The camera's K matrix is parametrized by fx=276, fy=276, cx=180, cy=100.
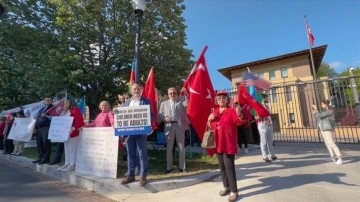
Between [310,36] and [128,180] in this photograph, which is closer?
[128,180]

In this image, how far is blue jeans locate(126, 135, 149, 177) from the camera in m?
5.69

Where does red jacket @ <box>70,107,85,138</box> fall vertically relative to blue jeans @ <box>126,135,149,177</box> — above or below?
above

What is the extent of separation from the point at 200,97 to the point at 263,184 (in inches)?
88.0

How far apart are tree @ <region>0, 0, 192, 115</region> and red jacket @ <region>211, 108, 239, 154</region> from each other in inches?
310

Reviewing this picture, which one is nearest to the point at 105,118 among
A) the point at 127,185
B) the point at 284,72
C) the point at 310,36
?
the point at 127,185

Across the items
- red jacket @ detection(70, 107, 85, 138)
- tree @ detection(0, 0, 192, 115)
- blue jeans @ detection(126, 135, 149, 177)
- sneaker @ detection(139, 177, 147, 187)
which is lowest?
sneaker @ detection(139, 177, 147, 187)

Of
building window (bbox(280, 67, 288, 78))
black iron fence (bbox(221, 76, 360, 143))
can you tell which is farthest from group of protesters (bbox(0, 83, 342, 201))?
building window (bbox(280, 67, 288, 78))

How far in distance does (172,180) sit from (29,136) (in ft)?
24.3

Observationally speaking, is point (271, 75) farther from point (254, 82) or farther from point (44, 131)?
point (254, 82)

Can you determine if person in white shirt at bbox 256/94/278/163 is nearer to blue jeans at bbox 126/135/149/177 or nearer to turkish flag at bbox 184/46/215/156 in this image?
turkish flag at bbox 184/46/215/156

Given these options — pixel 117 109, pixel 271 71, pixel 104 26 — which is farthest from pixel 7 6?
pixel 271 71

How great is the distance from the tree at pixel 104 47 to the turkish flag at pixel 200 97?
618 centimetres

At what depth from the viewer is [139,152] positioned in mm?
5793

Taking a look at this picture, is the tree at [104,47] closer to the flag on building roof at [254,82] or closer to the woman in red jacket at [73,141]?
the woman in red jacket at [73,141]
